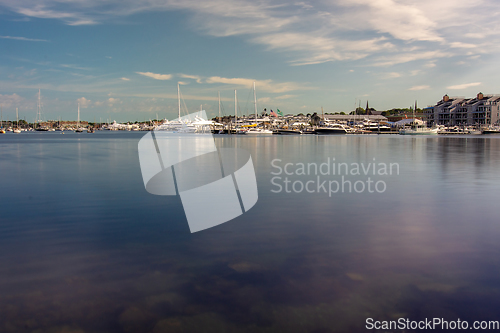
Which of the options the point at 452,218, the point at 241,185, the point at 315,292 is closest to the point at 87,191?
the point at 241,185

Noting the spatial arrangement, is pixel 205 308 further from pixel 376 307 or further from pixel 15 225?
pixel 15 225

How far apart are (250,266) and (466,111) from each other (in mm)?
175330

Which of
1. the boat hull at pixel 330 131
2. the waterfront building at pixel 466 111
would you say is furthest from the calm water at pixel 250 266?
the waterfront building at pixel 466 111

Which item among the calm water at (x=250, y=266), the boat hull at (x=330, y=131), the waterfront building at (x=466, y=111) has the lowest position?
the calm water at (x=250, y=266)

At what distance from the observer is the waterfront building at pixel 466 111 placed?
477ft

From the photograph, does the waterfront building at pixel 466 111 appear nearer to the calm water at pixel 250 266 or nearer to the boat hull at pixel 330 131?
the boat hull at pixel 330 131

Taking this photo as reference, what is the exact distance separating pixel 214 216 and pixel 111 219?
299 centimetres

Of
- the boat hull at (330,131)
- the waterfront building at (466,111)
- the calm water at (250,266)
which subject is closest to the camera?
the calm water at (250,266)

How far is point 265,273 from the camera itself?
6.45 meters

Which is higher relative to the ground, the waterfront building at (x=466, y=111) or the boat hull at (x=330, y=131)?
the waterfront building at (x=466, y=111)

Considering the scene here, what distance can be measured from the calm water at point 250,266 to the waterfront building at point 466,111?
527 feet

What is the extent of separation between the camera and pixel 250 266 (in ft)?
22.2

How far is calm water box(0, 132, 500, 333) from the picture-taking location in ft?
16.7

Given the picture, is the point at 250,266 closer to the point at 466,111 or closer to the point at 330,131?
the point at 330,131
